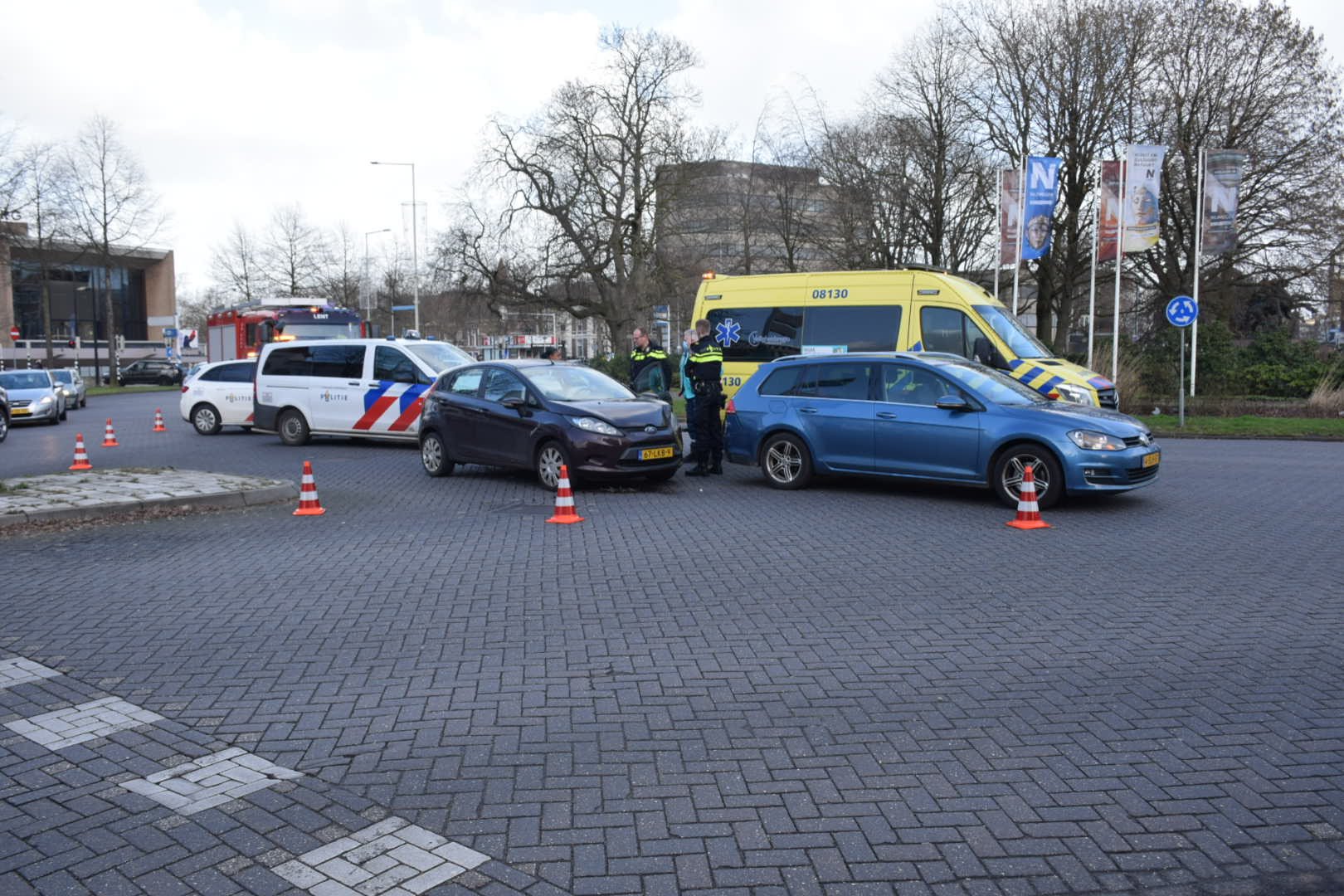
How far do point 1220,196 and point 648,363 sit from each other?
1508 cm

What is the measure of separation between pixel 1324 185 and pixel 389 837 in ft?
110

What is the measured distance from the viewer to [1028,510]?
32.4 feet

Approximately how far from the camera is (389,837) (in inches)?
148

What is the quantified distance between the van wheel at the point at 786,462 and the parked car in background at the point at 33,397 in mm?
22006

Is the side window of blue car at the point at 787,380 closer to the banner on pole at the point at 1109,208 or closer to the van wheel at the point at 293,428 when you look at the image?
the van wheel at the point at 293,428

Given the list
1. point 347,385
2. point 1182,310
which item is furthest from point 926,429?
point 1182,310

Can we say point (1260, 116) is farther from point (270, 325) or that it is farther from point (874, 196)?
point (270, 325)

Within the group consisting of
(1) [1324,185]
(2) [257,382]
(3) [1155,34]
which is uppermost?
(3) [1155,34]

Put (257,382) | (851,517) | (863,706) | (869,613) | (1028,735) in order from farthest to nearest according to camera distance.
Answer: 1. (257,382)
2. (851,517)
3. (869,613)
4. (863,706)
5. (1028,735)

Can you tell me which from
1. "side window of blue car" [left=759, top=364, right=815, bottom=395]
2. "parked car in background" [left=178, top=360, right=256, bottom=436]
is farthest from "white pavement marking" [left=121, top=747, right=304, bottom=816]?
"parked car in background" [left=178, top=360, right=256, bottom=436]

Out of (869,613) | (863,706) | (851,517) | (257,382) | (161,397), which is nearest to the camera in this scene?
(863,706)

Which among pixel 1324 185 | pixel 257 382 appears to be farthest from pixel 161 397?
pixel 1324 185

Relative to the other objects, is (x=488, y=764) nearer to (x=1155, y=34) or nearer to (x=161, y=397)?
(x=1155, y=34)

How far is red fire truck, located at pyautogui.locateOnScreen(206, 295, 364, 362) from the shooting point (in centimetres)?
2797
